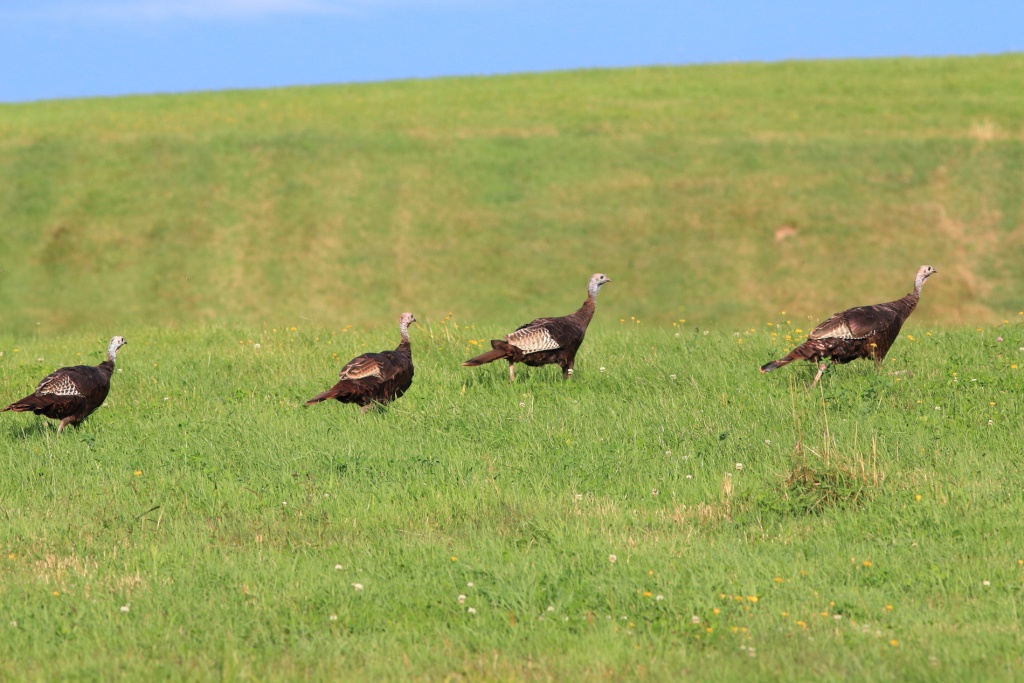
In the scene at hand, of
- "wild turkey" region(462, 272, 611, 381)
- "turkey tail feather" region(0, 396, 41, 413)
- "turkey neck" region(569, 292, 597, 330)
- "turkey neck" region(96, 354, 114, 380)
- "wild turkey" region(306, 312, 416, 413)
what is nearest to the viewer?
"turkey tail feather" region(0, 396, 41, 413)

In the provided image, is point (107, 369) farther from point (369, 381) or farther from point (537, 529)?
point (537, 529)

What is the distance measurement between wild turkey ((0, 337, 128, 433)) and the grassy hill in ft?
54.9

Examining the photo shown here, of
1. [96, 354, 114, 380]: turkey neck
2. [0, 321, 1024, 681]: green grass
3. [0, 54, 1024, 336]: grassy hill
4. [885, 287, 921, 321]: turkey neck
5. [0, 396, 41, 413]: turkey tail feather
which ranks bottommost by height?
[0, 321, 1024, 681]: green grass

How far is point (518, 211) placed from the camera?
36.5 m

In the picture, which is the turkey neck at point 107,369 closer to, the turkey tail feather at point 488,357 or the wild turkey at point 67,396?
the wild turkey at point 67,396

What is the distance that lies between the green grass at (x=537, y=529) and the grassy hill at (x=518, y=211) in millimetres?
17049

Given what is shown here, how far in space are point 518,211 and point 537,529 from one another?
28.8 m

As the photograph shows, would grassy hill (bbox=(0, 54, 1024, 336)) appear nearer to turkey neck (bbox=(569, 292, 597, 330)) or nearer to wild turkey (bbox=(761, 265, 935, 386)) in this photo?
turkey neck (bbox=(569, 292, 597, 330))

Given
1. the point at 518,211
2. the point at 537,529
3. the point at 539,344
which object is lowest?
the point at 537,529

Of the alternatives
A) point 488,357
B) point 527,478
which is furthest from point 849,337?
point 527,478

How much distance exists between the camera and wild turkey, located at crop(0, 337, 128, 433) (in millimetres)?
11578

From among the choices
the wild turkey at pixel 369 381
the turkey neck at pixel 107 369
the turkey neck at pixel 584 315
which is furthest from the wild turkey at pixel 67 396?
the turkey neck at pixel 584 315

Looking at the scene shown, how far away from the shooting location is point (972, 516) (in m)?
8.36

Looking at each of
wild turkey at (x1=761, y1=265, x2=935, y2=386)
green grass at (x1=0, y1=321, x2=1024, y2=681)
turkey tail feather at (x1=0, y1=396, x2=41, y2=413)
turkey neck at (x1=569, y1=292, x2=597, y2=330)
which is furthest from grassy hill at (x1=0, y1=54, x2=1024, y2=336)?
turkey tail feather at (x1=0, y1=396, x2=41, y2=413)
